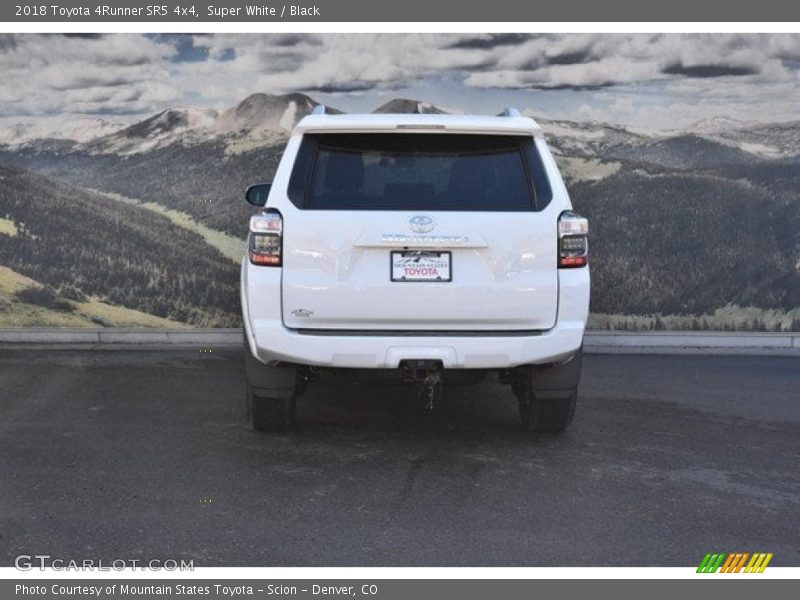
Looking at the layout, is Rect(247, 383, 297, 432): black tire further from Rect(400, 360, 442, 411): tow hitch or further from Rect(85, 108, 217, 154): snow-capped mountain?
Rect(85, 108, 217, 154): snow-capped mountain

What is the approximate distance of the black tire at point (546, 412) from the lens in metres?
6.12

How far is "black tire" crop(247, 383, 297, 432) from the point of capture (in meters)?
6.10

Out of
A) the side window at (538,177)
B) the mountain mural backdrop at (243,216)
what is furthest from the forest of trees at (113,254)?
the side window at (538,177)

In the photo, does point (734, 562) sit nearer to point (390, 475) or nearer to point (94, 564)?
point (390, 475)

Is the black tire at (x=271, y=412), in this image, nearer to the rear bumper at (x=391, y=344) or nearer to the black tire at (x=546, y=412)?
the rear bumper at (x=391, y=344)

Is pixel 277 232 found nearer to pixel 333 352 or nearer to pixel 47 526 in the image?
pixel 333 352

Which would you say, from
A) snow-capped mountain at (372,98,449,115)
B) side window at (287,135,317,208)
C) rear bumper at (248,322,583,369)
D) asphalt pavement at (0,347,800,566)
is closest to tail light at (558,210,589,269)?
rear bumper at (248,322,583,369)

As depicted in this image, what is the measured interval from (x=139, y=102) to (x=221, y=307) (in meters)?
2.10

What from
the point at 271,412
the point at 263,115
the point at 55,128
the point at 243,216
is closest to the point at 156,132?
the point at 55,128

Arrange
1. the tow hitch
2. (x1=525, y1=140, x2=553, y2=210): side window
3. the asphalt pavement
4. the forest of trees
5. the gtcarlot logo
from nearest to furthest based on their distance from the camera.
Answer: the gtcarlot logo
the asphalt pavement
the tow hitch
(x1=525, y1=140, x2=553, y2=210): side window
the forest of trees

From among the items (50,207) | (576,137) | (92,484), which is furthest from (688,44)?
(92,484)

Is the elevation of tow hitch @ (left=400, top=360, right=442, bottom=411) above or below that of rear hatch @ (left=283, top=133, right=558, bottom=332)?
below

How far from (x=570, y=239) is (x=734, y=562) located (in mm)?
1936

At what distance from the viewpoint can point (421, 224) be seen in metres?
5.33
